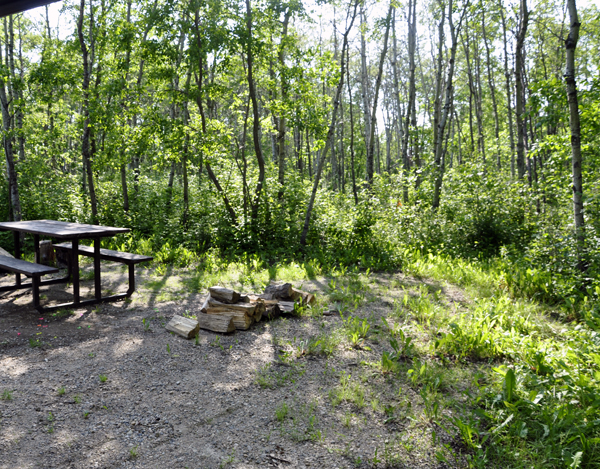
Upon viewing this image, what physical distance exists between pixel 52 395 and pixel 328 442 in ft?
7.88

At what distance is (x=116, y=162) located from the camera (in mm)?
10484

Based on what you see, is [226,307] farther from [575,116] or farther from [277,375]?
[575,116]

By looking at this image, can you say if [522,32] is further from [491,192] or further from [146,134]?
[146,134]

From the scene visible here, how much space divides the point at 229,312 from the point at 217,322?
195 mm

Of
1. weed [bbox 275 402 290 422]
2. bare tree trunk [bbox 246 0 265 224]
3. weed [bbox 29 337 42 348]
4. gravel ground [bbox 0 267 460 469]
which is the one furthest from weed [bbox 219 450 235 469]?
bare tree trunk [bbox 246 0 265 224]

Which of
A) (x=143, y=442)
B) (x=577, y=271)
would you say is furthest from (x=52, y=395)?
(x=577, y=271)

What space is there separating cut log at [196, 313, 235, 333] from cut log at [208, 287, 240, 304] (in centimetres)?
24

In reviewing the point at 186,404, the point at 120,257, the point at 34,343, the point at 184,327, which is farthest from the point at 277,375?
the point at 120,257

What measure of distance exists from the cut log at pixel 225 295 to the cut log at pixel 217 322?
9.4 inches

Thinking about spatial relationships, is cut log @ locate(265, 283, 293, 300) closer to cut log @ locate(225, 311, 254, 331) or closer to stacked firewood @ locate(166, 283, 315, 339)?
stacked firewood @ locate(166, 283, 315, 339)

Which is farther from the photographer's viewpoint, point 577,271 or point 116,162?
point 116,162

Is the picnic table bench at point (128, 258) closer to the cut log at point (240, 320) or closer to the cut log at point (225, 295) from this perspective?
the cut log at point (225, 295)

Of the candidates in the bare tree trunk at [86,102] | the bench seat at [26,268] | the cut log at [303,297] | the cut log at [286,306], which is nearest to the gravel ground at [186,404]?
the cut log at [286,306]

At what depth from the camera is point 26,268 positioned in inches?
206
